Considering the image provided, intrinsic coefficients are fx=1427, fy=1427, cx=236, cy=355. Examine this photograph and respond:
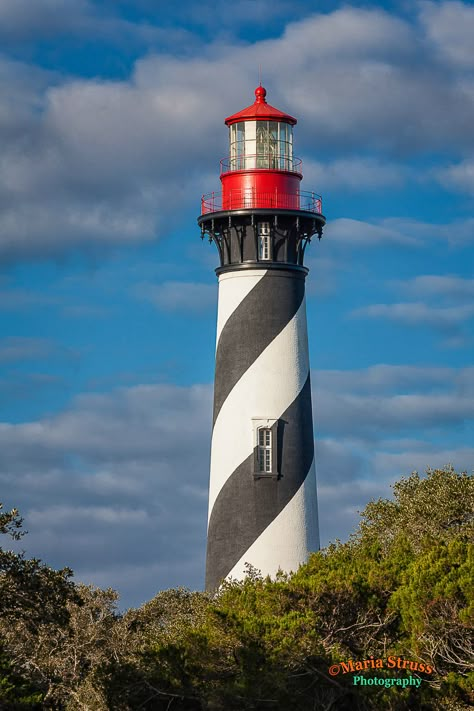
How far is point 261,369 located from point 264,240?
370cm

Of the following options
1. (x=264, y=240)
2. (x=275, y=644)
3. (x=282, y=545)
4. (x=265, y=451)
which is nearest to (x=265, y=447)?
(x=265, y=451)

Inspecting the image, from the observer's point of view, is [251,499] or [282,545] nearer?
[282,545]

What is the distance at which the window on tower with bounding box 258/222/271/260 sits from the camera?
40469mm

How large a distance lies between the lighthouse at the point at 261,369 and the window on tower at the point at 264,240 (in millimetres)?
28

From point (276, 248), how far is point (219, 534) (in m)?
8.23

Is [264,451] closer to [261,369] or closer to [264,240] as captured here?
[261,369]

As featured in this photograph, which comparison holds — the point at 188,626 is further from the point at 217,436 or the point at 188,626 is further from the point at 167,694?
the point at 217,436

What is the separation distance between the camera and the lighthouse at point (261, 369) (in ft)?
129

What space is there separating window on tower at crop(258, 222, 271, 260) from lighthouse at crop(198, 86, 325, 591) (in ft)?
0.09

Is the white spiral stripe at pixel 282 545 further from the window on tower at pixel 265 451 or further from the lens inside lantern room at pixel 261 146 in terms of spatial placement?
the lens inside lantern room at pixel 261 146

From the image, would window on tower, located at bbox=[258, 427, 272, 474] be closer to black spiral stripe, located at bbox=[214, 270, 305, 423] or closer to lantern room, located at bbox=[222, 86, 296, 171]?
black spiral stripe, located at bbox=[214, 270, 305, 423]

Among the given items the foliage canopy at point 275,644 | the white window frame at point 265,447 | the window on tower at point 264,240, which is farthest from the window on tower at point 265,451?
the foliage canopy at point 275,644

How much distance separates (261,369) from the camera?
40.1 m

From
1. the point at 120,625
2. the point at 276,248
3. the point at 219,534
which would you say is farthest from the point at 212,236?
the point at 120,625
